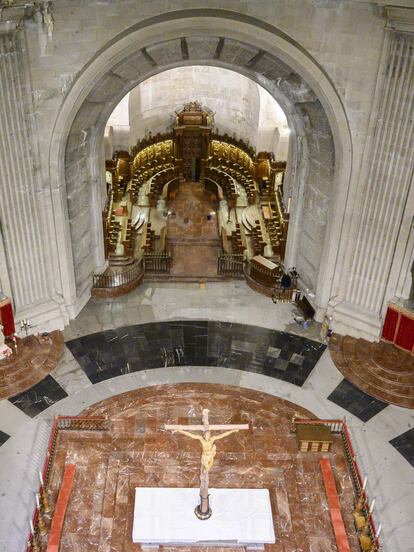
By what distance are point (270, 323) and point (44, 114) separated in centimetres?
899

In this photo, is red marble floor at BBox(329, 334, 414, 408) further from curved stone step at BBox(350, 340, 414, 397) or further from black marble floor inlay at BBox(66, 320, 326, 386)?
black marble floor inlay at BBox(66, 320, 326, 386)

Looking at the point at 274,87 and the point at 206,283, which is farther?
the point at 206,283

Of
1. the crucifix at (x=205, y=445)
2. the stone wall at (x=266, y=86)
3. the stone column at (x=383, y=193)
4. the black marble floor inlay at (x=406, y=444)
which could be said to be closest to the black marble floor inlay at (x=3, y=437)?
the stone wall at (x=266, y=86)

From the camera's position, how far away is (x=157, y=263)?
21203 millimetres

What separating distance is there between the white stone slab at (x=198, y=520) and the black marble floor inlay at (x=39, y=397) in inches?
155

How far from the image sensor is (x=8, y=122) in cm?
1509

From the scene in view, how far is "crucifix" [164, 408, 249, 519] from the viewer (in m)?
11.1

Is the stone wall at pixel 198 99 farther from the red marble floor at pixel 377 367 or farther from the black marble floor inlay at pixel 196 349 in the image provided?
the red marble floor at pixel 377 367

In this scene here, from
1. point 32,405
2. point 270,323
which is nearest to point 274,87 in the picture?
point 270,323

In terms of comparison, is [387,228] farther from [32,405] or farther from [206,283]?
[32,405]

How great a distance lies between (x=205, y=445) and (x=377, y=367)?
25.1 feet

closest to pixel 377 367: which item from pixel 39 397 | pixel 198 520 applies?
pixel 198 520

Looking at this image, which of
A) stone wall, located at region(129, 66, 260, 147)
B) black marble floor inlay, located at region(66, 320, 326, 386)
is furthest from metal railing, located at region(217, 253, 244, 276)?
stone wall, located at region(129, 66, 260, 147)

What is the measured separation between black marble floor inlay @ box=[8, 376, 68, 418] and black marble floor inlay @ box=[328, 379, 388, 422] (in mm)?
7180
